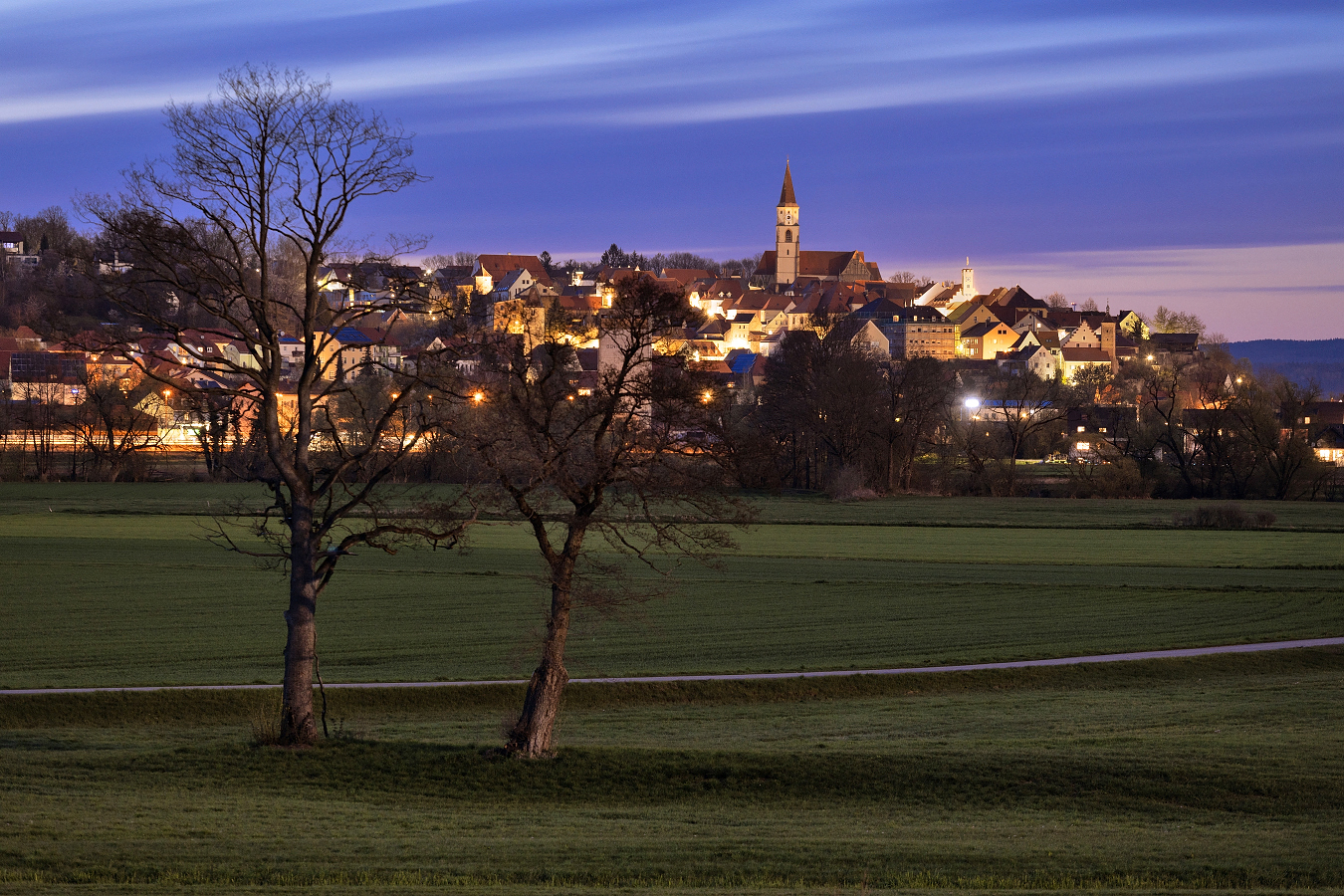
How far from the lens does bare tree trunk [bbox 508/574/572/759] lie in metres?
17.7

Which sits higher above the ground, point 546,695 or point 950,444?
point 950,444

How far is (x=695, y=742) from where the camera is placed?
19891 mm

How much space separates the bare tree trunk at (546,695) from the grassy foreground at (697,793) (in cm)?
38

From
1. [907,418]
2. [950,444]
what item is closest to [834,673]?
[907,418]

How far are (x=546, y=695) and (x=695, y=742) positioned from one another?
3243 millimetres

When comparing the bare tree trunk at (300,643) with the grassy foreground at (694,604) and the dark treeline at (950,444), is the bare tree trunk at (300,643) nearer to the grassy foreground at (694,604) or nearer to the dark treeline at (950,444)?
the grassy foreground at (694,604)

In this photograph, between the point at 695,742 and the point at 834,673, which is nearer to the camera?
the point at 695,742

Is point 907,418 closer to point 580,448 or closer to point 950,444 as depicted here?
point 950,444

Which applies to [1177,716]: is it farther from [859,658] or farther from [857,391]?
[857,391]

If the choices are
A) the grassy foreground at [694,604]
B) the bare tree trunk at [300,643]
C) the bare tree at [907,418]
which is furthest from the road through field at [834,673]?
the bare tree at [907,418]

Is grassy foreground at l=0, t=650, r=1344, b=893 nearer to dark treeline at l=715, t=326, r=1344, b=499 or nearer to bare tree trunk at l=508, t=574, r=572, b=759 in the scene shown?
bare tree trunk at l=508, t=574, r=572, b=759

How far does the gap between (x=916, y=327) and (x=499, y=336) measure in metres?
186

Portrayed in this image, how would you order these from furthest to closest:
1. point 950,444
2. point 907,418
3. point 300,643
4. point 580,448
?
1. point 950,444
2. point 907,418
3. point 580,448
4. point 300,643

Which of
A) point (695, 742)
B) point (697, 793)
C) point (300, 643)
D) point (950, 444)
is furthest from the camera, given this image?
point (950, 444)
